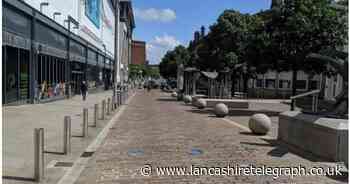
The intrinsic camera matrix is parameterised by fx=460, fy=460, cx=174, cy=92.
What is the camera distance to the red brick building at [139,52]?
586 ft

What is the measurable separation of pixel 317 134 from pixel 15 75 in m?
17.9

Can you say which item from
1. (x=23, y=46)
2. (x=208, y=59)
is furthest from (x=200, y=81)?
(x=23, y=46)

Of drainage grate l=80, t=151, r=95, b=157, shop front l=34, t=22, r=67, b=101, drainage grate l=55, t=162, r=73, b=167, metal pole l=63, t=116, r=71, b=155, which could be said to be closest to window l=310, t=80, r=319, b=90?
shop front l=34, t=22, r=67, b=101

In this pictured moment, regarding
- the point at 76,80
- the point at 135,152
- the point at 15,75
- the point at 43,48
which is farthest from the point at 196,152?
the point at 76,80

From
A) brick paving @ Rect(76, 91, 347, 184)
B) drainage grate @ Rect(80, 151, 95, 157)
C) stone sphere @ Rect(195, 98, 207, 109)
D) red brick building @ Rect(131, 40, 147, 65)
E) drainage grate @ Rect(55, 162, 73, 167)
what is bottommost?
drainage grate @ Rect(80, 151, 95, 157)

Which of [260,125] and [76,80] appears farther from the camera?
[76,80]

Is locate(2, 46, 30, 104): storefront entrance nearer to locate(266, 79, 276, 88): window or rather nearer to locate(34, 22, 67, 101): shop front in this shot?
locate(34, 22, 67, 101): shop front

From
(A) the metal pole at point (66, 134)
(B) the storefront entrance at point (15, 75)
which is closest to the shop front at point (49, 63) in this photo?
(B) the storefront entrance at point (15, 75)

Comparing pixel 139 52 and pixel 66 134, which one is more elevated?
pixel 139 52

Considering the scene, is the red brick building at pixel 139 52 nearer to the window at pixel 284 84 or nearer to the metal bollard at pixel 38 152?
the window at pixel 284 84

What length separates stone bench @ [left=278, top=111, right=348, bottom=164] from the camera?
9.02 metres

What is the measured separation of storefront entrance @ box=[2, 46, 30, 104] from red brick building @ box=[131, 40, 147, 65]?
499ft

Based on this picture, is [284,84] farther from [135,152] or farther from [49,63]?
[135,152]

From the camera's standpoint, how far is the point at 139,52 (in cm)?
18425
